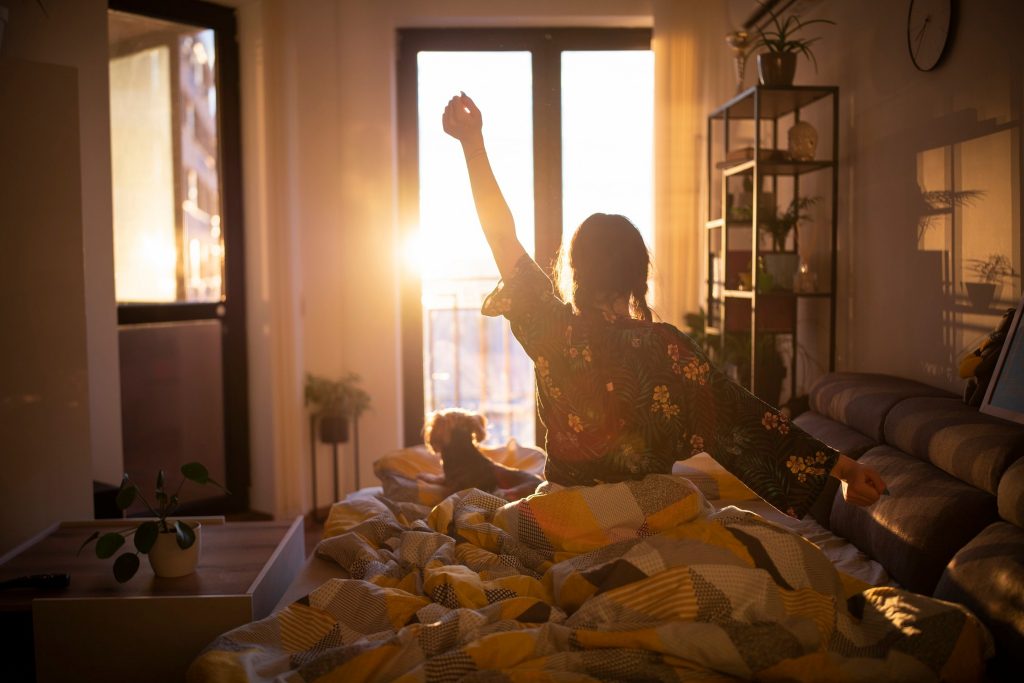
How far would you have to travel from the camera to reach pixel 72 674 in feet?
6.18

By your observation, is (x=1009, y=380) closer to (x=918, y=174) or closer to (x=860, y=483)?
(x=860, y=483)

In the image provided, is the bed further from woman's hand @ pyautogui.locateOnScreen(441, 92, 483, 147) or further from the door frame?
the door frame

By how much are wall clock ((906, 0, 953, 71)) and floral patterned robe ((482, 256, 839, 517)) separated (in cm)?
143

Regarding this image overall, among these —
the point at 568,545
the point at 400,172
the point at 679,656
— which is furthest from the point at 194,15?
the point at 679,656

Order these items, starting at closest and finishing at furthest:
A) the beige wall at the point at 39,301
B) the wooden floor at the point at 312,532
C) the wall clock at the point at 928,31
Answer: the wall clock at the point at 928,31 → the beige wall at the point at 39,301 → the wooden floor at the point at 312,532

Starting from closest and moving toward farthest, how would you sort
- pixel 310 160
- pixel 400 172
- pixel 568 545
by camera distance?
pixel 568 545
pixel 310 160
pixel 400 172

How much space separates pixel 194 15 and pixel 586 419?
3.19m

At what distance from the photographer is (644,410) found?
164 cm

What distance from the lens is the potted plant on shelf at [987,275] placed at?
87.9 inches

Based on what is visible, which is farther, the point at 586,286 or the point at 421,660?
the point at 586,286

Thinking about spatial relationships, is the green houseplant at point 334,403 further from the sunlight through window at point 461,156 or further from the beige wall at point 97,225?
the beige wall at point 97,225

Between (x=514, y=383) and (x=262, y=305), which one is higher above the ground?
(x=262, y=305)

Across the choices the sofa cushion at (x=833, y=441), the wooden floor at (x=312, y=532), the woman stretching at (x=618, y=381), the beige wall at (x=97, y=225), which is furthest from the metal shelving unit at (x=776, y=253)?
the beige wall at (x=97, y=225)

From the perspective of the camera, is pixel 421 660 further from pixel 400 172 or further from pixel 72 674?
pixel 400 172
